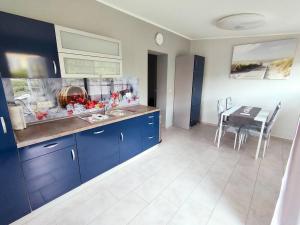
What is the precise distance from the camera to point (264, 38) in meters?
3.60

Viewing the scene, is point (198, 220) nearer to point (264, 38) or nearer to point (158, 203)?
point (158, 203)

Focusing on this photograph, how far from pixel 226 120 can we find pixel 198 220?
2217mm

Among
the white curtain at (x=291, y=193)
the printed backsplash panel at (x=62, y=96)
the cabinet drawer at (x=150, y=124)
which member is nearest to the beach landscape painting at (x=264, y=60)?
the cabinet drawer at (x=150, y=124)

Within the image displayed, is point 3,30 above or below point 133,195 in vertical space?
above

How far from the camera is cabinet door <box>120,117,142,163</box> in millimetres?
2393

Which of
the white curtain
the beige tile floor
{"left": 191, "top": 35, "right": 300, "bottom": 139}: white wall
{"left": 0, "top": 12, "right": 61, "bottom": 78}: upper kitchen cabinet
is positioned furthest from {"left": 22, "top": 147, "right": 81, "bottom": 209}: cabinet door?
{"left": 191, "top": 35, "right": 300, "bottom": 139}: white wall

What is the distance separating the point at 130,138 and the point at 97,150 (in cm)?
59

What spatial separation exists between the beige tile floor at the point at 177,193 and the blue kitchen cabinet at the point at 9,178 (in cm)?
17

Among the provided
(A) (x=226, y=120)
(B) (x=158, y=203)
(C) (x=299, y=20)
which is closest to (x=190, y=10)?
(C) (x=299, y=20)

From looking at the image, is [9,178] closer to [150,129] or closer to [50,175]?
[50,175]

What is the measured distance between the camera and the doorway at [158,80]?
3.95 metres

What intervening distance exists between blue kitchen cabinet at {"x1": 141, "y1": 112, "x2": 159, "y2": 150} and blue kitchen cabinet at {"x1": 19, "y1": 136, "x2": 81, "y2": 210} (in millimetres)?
1199

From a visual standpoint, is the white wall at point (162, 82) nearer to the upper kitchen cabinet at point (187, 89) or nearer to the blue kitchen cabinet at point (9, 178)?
the upper kitchen cabinet at point (187, 89)

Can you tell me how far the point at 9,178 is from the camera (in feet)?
4.74
